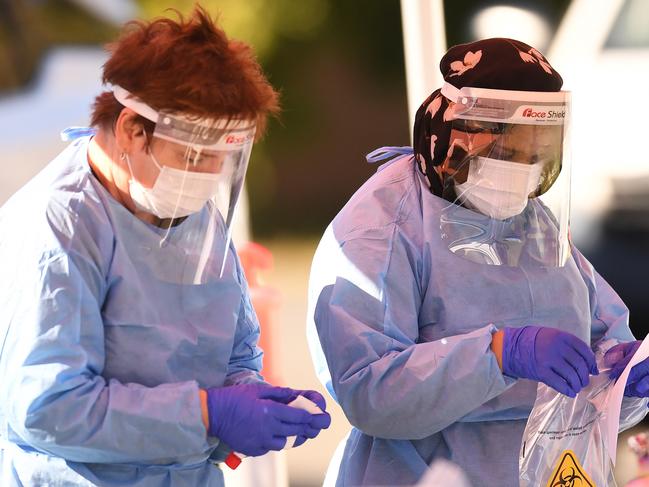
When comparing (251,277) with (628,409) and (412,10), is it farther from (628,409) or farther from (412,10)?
(628,409)

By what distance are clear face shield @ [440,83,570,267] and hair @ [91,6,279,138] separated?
0.47 metres

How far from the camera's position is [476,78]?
79.4 inches

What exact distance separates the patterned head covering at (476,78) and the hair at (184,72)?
17.4 inches

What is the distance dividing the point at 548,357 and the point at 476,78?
0.59m

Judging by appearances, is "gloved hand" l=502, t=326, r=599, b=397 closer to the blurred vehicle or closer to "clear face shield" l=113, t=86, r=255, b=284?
"clear face shield" l=113, t=86, r=255, b=284

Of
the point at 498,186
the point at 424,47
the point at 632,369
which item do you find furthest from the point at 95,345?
the point at 424,47

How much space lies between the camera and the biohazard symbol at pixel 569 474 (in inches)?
77.1

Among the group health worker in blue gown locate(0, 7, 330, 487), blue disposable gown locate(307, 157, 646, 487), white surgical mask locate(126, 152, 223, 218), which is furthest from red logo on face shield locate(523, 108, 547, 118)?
white surgical mask locate(126, 152, 223, 218)

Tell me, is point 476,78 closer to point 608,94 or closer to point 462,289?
point 462,289

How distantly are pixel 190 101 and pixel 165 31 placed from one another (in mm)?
149

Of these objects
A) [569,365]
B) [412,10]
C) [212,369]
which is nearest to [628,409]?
[569,365]

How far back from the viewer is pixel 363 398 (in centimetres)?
190

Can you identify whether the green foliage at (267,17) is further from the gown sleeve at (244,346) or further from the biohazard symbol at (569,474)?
the biohazard symbol at (569,474)

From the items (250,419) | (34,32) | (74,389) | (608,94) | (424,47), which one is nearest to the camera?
(74,389)
